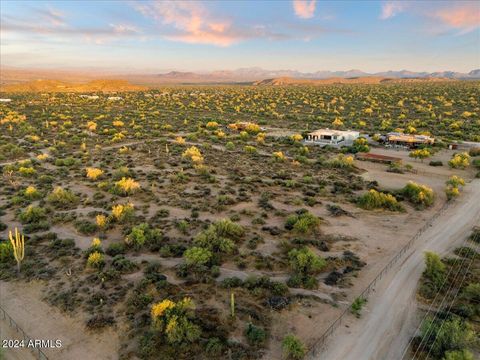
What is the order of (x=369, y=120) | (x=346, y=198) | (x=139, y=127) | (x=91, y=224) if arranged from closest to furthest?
(x=91, y=224) < (x=346, y=198) < (x=139, y=127) < (x=369, y=120)

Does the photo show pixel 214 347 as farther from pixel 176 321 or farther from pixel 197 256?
pixel 197 256

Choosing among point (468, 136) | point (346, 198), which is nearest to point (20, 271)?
point (346, 198)

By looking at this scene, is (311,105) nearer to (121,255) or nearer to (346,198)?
(346,198)

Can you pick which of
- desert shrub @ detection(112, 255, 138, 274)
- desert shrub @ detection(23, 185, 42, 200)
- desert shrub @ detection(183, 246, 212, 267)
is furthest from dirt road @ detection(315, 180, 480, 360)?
desert shrub @ detection(23, 185, 42, 200)

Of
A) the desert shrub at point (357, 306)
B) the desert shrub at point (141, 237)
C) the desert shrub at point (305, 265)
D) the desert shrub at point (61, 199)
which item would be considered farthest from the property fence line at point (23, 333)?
the desert shrub at point (61, 199)

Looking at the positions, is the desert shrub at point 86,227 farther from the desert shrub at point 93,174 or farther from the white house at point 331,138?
the white house at point 331,138

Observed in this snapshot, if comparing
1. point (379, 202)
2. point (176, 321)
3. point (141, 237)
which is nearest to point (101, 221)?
point (141, 237)
